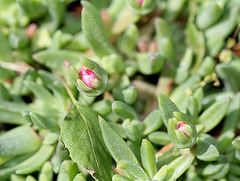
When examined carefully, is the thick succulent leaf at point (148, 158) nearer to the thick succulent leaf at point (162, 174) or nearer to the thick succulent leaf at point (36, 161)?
the thick succulent leaf at point (162, 174)

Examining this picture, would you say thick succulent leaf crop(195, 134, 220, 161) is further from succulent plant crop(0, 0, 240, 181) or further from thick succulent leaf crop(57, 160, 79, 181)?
thick succulent leaf crop(57, 160, 79, 181)

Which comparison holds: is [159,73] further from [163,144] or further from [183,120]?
[183,120]

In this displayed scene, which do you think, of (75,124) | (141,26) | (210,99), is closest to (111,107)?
(75,124)

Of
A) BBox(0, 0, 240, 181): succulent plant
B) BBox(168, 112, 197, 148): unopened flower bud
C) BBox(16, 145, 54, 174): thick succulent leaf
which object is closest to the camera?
BBox(168, 112, 197, 148): unopened flower bud

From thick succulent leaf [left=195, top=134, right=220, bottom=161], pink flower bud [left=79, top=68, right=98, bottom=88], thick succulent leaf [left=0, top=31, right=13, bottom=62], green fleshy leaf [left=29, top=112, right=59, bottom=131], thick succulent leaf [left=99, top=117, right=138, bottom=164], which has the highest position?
thick succulent leaf [left=0, top=31, right=13, bottom=62]

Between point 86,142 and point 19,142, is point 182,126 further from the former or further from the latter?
point 19,142

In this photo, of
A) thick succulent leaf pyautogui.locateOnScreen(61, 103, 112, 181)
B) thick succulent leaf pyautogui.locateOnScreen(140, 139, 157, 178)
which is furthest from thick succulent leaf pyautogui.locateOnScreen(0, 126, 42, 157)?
thick succulent leaf pyautogui.locateOnScreen(140, 139, 157, 178)

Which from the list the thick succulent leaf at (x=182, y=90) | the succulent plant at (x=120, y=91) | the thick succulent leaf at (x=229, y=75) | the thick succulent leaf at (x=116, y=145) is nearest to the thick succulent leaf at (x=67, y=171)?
the succulent plant at (x=120, y=91)
